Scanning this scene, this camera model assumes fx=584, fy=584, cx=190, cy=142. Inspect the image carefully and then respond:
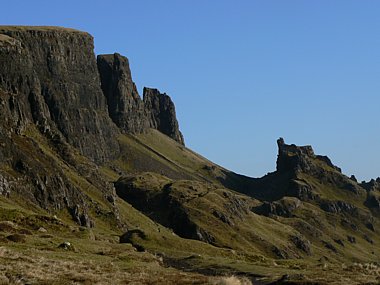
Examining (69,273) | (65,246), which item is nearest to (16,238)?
(65,246)

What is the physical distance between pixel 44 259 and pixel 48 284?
46.5ft

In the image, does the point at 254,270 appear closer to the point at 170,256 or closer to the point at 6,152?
the point at 170,256

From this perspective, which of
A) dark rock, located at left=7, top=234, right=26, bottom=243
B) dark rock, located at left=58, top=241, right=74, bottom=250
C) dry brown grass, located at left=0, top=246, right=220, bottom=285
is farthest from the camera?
dark rock, located at left=58, top=241, right=74, bottom=250

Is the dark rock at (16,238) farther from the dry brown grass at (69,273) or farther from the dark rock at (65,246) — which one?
the dry brown grass at (69,273)

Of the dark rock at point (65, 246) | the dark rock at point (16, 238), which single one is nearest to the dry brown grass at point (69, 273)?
the dark rock at point (16, 238)

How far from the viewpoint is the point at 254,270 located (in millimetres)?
70438

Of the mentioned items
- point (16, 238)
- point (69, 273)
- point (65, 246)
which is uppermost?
point (65, 246)

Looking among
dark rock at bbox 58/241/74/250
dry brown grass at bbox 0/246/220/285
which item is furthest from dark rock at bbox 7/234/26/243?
dry brown grass at bbox 0/246/220/285

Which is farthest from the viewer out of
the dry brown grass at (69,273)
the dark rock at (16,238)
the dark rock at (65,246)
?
the dark rock at (65,246)

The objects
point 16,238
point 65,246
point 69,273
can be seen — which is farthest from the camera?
point 65,246

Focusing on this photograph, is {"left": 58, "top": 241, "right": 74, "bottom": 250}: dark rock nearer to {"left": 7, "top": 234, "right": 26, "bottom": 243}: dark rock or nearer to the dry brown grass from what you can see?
{"left": 7, "top": 234, "right": 26, "bottom": 243}: dark rock

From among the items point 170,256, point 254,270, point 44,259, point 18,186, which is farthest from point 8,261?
point 18,186

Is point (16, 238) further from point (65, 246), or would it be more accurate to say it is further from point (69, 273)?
point (69, 273)

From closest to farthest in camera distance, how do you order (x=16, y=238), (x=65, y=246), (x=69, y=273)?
1. (x=69, y=273)
2. (x=16, y=238)
3. (x=65, y=246)
